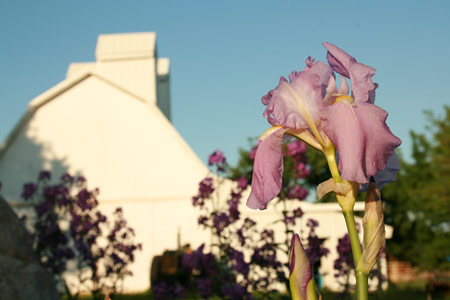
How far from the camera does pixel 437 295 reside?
58.1 feet

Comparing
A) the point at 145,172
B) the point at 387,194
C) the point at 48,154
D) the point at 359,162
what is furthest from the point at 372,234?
the point at 387,194

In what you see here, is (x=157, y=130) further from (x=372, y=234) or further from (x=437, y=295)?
(x=372, y=234)

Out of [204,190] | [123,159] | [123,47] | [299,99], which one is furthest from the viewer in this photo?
[123,47]

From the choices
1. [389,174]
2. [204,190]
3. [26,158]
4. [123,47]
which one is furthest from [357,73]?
[123,47]

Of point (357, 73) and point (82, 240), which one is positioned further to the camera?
point (82, 240)

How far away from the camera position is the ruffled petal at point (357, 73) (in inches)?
50.3

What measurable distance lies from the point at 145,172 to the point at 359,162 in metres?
17.1

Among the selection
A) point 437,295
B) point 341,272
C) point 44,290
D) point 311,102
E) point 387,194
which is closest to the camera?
point 311,102

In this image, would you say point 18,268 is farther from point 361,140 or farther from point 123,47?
point 123,47

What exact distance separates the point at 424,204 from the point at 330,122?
1344 inches

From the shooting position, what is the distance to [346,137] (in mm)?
1157

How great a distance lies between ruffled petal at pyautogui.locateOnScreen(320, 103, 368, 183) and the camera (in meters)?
1.12

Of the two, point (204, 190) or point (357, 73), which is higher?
point (357, 73)

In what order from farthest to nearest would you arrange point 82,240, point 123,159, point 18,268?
point 123,159, point 82,240, point 18,268
